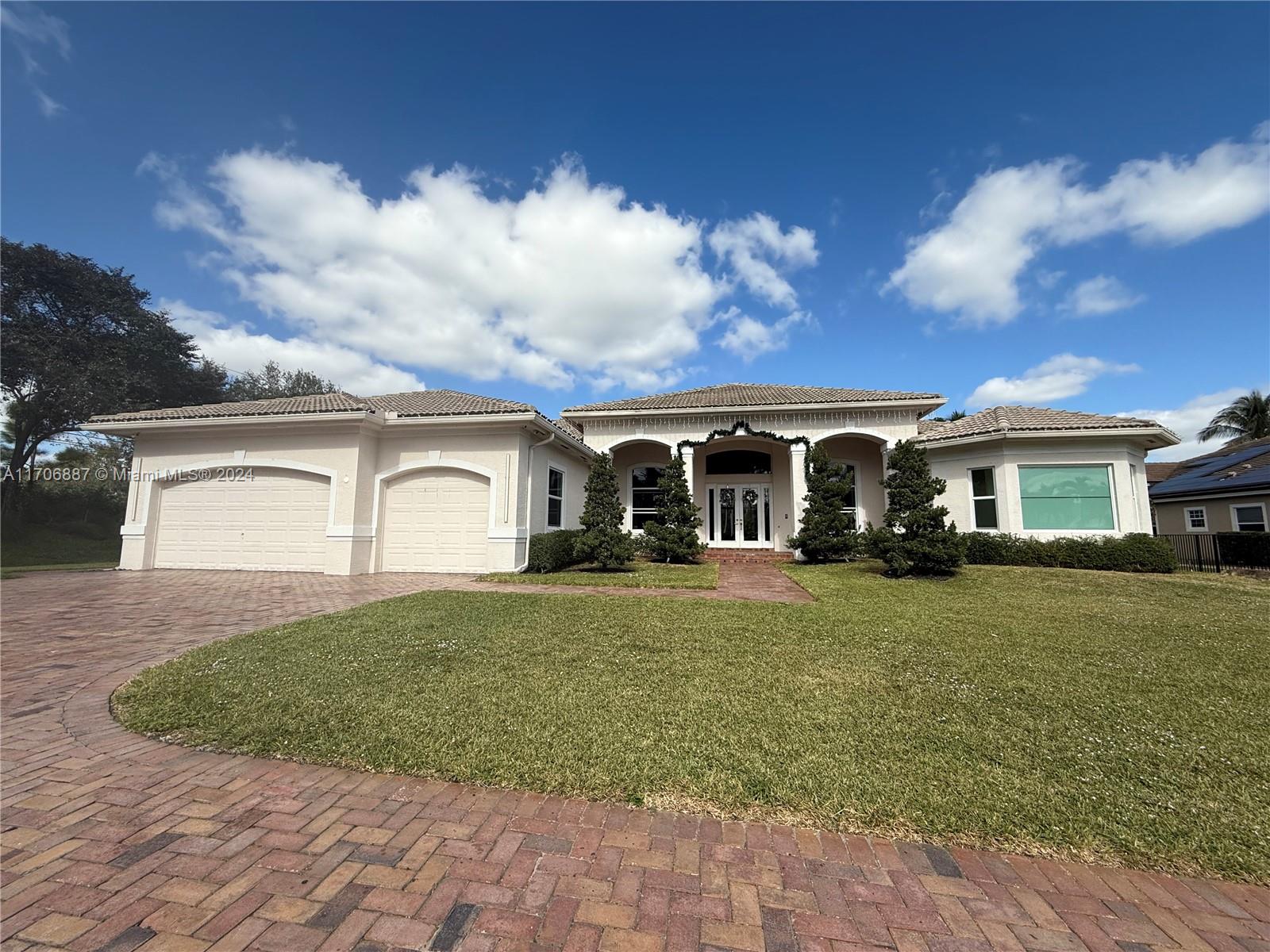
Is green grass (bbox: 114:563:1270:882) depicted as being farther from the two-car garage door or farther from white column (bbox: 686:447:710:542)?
white column (bbox: 686:447:710:542)

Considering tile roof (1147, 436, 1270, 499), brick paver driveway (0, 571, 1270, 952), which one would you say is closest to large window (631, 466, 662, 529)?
brick paver driveway (0, 571, 1270, 952)

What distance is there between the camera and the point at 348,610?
715cm

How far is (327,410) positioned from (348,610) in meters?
6.55

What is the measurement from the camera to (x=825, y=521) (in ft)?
45.1

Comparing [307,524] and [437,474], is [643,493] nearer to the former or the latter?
[437,474]

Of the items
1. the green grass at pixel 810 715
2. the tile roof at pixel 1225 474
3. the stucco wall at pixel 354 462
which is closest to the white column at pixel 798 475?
the stucco wall at pixel 354 462

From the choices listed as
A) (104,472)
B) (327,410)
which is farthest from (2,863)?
(104,472)

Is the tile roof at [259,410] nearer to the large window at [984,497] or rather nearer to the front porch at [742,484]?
the front porch at [742,484]

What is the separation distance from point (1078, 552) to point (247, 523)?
20283mm

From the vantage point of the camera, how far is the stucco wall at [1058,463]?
13.1 metres

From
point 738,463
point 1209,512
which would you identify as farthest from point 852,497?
point 1209,512

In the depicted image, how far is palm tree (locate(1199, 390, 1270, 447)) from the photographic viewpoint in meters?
31.3

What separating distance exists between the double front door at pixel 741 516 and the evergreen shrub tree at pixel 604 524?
537 centimetres

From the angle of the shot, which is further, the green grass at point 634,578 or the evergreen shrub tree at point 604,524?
the evergreen shrub tree at point 604,524
